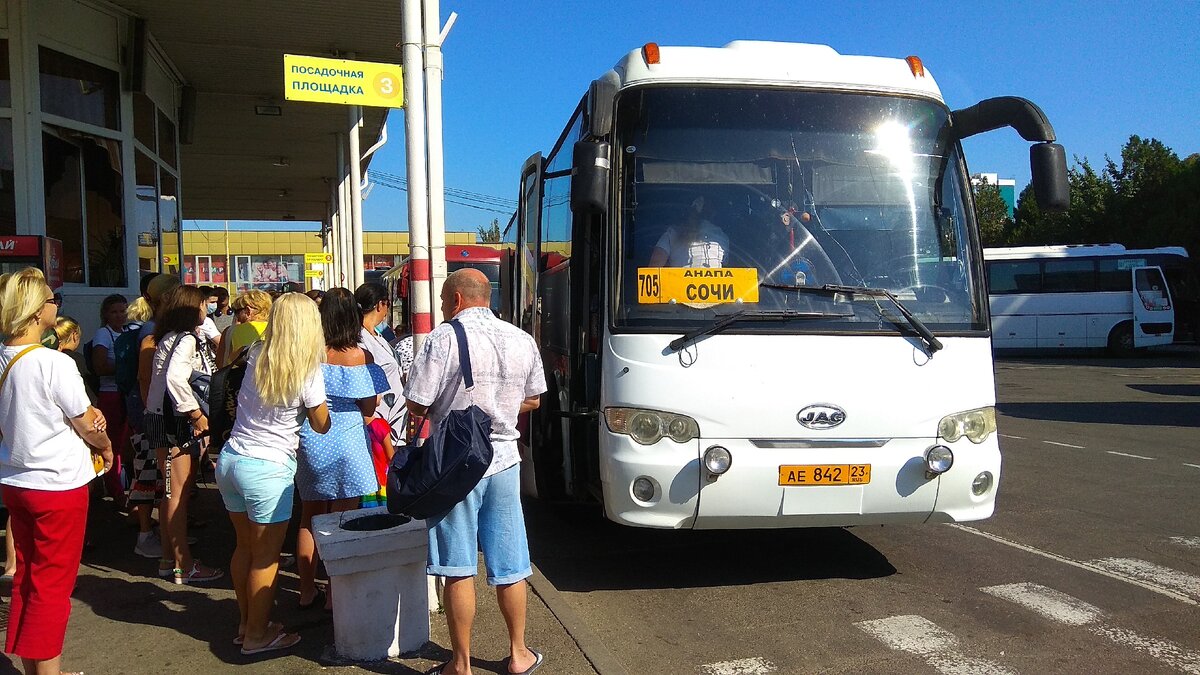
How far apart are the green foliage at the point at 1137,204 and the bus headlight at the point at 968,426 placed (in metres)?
31.7

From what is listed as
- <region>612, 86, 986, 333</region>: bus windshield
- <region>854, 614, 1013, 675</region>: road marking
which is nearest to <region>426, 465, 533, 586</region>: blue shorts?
<region>612, 86, 986, 333</region>: bus windshield

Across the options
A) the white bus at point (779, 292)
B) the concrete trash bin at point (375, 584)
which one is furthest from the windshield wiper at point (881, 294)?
the concrete trash bin at point (375, 584)

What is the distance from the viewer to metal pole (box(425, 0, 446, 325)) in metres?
5.61

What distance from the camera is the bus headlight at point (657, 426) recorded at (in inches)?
210

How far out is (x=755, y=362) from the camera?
17.7ft

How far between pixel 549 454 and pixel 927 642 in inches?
116

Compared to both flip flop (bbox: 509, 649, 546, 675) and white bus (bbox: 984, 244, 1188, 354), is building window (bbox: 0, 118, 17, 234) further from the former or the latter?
white bus (bbox: 984, 244, 1188, 354)

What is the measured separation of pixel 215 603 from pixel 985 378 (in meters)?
4.69

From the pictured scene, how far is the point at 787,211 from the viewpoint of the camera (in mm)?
5742

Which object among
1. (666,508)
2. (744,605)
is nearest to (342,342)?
(666,508)

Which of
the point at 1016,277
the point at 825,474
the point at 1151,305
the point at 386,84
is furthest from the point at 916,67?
the point at 1151,305

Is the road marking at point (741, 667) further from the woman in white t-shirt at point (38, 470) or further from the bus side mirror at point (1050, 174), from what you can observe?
the bus side mirror at point (1050, 174)

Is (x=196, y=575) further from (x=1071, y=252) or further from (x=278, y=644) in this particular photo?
(x=1071, y=252)

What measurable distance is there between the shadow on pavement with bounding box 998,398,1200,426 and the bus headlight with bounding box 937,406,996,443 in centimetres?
945
